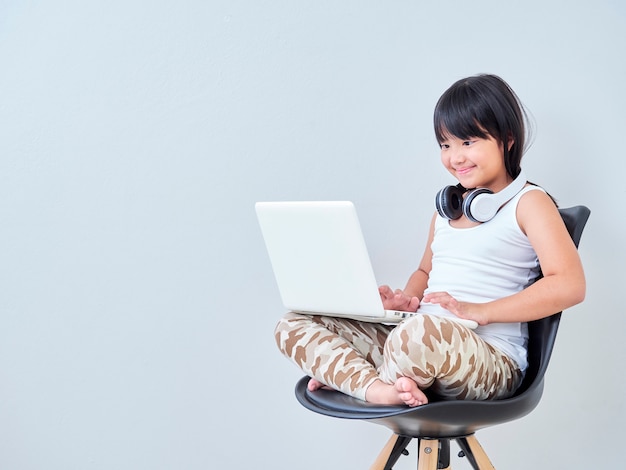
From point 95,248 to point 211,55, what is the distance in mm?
513

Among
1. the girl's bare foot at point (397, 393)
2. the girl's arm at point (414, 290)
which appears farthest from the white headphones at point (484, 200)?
the girl's bare foot at point (397, 393)

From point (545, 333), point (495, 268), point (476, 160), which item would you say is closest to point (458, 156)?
point (476, 160)

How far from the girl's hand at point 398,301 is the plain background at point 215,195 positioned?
25cm

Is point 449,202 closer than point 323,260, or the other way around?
Answer: point 323,260

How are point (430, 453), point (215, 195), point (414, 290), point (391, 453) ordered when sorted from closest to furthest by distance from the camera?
point (430, 453) → point (391, 453) → point (414, 290) → point (215, 195)

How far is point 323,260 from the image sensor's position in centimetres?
127

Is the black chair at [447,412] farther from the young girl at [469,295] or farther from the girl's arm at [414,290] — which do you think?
the girl's arm at [414,290]

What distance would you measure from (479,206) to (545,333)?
25 cm

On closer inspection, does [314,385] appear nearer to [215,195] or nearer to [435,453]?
[435,453]

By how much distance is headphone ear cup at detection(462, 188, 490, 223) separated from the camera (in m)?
1.39

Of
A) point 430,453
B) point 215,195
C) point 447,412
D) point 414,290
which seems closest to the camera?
point 447,412

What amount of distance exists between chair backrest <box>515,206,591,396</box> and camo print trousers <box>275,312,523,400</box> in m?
0.04

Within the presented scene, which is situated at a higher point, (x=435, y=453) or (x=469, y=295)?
(x=469, y=295)

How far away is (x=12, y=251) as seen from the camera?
1780 mm
